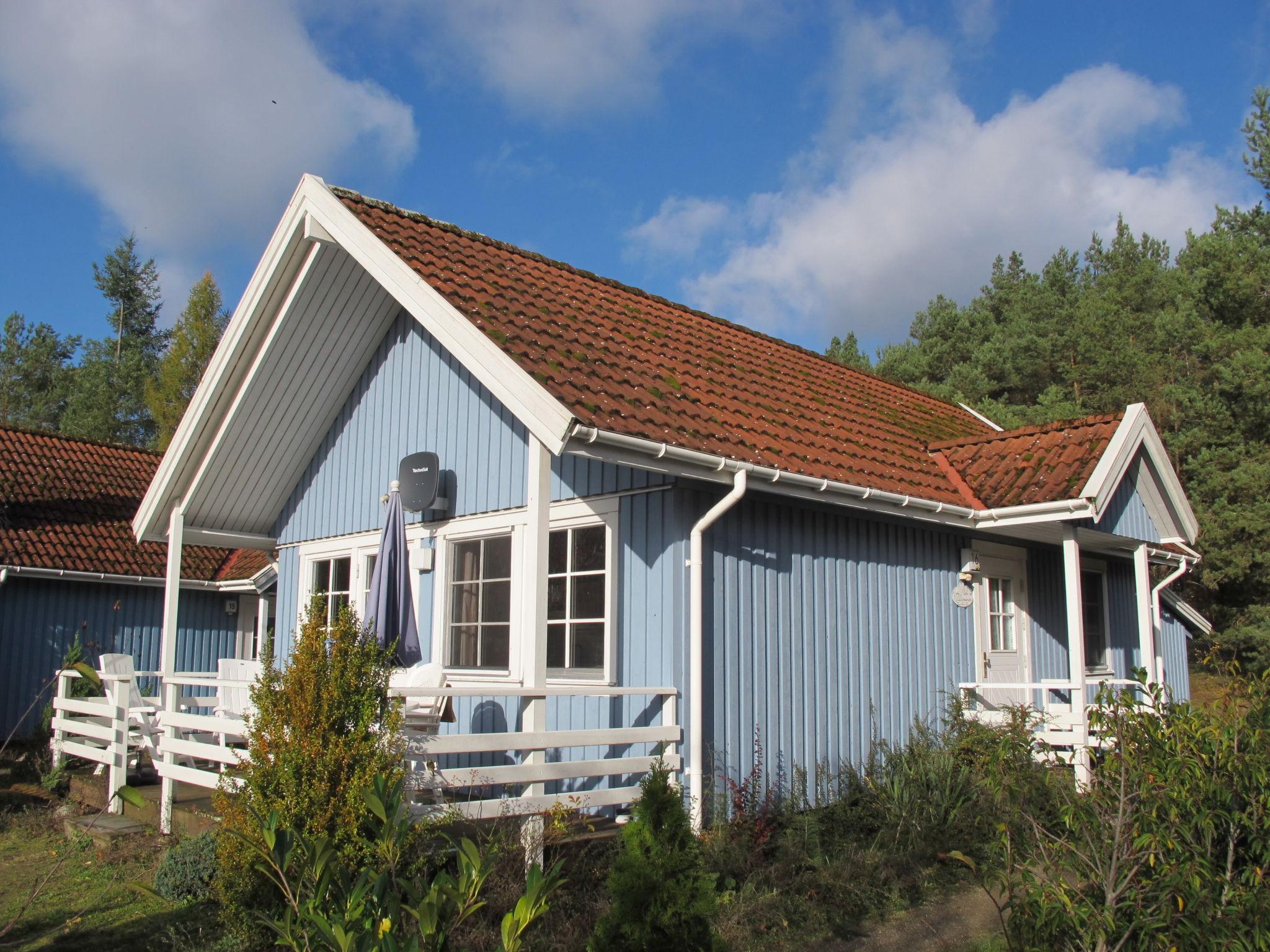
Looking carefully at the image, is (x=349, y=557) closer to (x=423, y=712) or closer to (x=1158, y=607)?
(x=423, y=712)

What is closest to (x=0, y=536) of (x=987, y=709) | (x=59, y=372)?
(x=987, y=709)

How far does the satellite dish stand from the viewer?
1007 centimetres

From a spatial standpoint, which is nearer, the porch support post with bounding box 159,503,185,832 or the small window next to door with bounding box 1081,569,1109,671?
the porch support post with bounding box 159,503,185,832

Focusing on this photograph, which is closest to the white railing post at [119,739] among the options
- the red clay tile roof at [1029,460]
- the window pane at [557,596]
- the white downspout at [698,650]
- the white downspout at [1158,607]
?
the window pane at [557,596]

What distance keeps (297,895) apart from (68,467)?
54.1 feet

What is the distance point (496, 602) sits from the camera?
957 cm

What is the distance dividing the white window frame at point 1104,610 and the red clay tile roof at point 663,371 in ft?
7.56

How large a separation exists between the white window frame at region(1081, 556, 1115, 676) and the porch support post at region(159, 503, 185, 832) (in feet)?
33.0

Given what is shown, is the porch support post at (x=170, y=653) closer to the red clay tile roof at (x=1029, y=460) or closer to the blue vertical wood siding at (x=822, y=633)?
the blue vertical wood siding at (x=822, y=633)

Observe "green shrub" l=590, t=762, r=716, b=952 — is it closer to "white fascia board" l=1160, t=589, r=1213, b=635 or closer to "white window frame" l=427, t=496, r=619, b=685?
"white window frame" l=427, t=496, r=619, b=685

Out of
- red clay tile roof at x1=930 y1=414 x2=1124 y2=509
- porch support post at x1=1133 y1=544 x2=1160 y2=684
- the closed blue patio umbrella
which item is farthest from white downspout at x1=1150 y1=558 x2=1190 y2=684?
Result: the closed blue patio umbrella

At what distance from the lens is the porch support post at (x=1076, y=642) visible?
9.16m

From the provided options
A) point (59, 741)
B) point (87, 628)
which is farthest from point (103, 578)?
point (59, 741)

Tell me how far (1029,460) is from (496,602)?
548 centimetres
